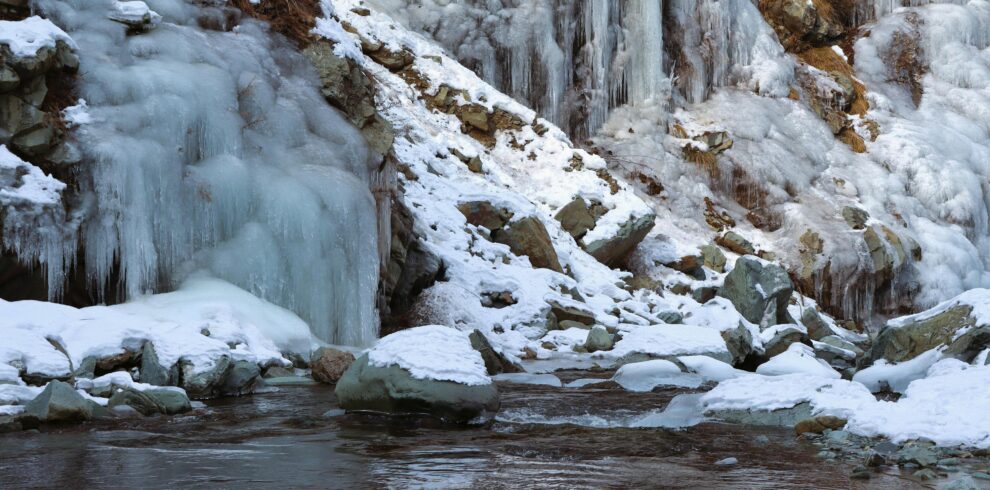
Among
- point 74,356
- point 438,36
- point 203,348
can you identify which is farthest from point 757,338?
point 438,36

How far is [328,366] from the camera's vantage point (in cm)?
986

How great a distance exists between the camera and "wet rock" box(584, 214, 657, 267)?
61.6 ft

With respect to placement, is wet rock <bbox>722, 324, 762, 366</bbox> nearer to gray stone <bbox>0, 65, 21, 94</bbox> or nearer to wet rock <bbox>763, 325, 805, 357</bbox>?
wet rock <bbox>763, 325, 805, 357</bbox>

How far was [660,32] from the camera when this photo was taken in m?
25.0

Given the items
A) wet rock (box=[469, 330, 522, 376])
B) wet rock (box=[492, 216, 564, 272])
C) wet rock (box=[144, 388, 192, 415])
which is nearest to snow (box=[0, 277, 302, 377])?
wet rock (box=[144, 388, 192, 415])

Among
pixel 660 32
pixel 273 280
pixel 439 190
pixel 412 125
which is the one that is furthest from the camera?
pixel 660 32

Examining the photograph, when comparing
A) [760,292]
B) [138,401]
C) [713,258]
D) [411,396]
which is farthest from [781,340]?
[138,401]

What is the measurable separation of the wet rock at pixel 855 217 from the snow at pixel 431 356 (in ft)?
56.0

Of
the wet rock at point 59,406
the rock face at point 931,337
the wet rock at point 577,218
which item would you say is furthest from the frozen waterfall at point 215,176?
the wet rock at point 577,218

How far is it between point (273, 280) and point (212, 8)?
Answer: 13.8 feet

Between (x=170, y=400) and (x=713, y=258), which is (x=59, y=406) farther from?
(x=713, y=258)

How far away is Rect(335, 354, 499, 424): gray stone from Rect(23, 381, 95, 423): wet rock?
1932 mm

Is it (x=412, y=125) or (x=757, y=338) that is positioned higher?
(x=412, y=125)

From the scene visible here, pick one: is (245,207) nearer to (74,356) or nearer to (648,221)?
(74,356)
